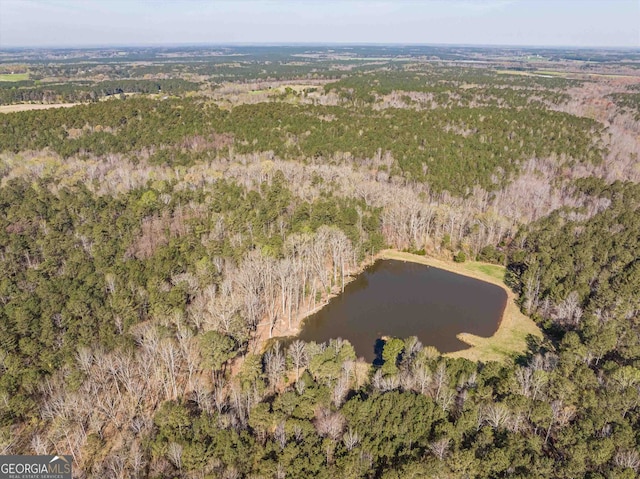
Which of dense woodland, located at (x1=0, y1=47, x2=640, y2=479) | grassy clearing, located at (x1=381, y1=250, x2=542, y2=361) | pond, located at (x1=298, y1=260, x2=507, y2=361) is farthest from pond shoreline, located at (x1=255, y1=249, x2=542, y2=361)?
dense woodland, located at (x1=0, y1=47, x2=640, y2=479)

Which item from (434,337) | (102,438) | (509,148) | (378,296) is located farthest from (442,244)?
(102,438)

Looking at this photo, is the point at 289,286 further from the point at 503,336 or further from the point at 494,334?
the point at 503,336

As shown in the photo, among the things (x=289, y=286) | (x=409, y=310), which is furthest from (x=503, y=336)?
(x=289, y=286)

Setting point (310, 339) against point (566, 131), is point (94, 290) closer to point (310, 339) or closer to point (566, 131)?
point (310, 339)

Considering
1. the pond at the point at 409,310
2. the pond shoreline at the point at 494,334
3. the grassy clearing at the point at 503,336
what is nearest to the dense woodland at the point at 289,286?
the pond shoreline at the point at 494,334

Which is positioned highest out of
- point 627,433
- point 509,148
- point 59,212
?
point 509,148

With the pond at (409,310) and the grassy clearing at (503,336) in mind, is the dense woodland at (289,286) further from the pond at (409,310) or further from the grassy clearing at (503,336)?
the pond at (409,310)
